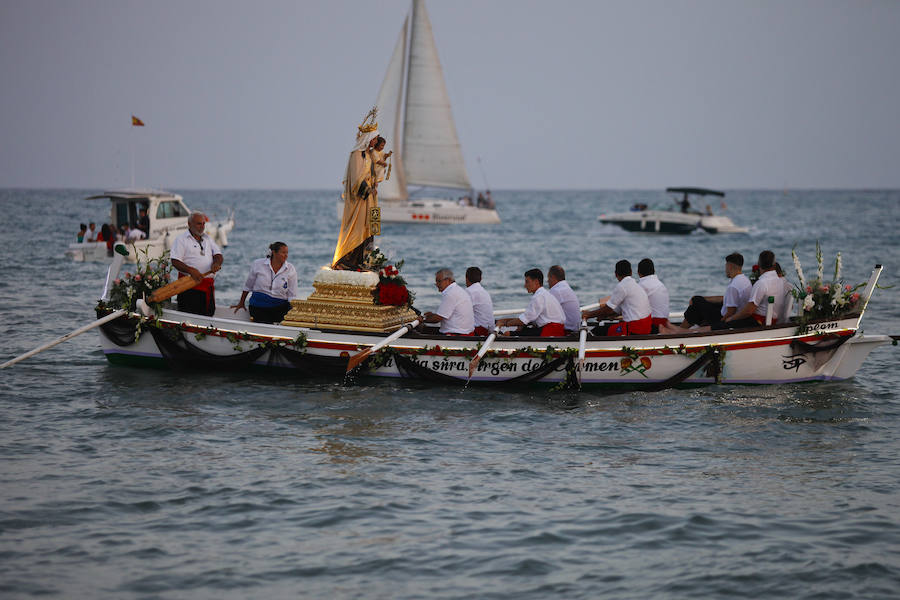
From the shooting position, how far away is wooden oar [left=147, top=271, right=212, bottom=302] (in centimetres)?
1471

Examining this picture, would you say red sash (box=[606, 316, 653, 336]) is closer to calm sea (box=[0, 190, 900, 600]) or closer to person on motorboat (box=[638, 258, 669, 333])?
Result: person on motorboat (box=[638, 258, 669, 333])

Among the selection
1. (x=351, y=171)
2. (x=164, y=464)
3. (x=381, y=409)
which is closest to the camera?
(x=164, y=464)

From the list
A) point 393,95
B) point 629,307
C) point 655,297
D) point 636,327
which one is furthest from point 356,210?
point 393,95

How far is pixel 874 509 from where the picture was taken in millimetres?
9359

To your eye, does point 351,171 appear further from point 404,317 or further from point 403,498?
point 403,498

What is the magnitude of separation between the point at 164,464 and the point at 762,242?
5504cm

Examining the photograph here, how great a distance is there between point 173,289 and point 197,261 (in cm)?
57

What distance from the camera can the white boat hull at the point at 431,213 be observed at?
64500 millimetres

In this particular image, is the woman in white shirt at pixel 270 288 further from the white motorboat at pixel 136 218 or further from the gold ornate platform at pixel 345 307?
the white motorboat at pixel 136 218

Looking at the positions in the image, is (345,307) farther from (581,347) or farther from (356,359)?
(581,347)

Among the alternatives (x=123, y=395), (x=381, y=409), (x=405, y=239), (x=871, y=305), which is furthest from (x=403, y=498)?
(x=405, y=239)

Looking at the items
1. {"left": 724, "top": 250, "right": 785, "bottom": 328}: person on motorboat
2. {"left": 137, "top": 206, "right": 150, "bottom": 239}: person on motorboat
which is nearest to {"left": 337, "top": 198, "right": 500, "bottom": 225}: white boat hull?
{"left": 137, "top": 206, "right": 150, "bottom": 239}: person on motorboat

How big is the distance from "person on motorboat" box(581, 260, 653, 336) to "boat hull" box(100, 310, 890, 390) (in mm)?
621

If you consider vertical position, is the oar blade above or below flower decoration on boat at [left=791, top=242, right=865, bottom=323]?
below
